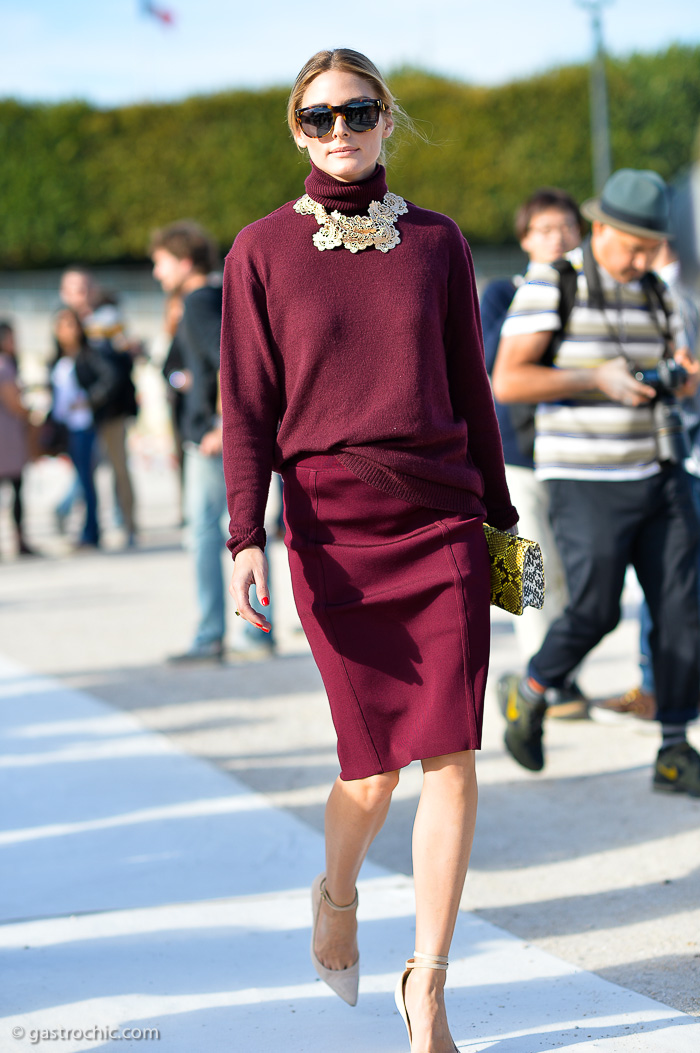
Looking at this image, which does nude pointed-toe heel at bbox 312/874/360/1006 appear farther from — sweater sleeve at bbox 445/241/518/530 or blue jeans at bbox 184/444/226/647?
blue jeans at bbox 184/444/226/647

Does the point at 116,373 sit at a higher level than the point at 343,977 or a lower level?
higher

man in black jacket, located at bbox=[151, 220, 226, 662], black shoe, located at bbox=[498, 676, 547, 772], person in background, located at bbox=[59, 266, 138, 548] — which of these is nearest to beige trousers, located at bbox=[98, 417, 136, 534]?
person in background, located at bbox=[59, 266, 138, 548]

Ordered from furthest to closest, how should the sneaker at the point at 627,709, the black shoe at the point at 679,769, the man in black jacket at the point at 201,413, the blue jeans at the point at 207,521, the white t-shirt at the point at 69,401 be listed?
the white t-shirt at the point at 69,401
the blue jeans at the point at 207,521
the man in black jacket at the point at 201,413
the sneaker at the point at 627,709
the black shoe at the point at 679,769

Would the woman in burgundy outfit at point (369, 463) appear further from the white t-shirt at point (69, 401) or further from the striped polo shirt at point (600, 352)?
the white t-shirt at point (69, 401)

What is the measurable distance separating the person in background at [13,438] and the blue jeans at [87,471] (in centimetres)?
52

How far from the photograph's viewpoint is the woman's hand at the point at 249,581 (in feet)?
7.84

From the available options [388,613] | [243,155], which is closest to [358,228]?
[388,613]

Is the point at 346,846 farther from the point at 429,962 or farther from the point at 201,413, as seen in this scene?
the point at 201,413

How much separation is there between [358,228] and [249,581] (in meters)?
0.74

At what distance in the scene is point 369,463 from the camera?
2400mm

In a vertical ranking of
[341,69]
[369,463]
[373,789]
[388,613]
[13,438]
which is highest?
Result: [341,69]

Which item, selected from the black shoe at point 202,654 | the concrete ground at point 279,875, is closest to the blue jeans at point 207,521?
the black shoe at point 202,654

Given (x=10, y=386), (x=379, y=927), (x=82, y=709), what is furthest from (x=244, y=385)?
(x=10, y=386)

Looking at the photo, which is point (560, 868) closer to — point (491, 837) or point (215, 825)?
point (491, 837)
